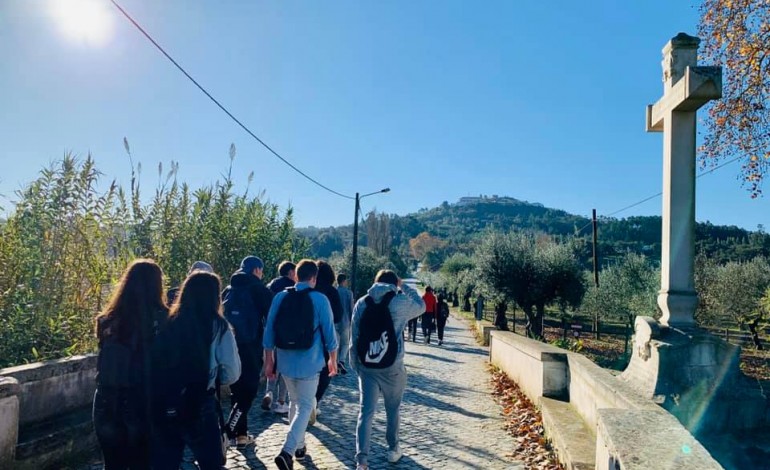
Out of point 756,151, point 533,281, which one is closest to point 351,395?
point 756,151

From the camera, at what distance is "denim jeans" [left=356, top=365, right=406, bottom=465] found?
481 cm

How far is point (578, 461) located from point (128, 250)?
6181mm

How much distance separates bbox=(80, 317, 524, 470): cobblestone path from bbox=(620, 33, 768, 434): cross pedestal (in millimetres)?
1809

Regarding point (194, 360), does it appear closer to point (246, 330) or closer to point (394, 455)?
point (246, 330)

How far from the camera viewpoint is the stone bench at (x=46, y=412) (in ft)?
12.7

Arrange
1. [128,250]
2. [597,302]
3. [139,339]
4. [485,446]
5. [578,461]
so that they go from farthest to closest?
[597,302], [128,250], [485,446], [578,461], [139,339]

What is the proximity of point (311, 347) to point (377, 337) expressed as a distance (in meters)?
0.61

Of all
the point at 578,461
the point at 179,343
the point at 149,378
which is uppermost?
the point at 179,343

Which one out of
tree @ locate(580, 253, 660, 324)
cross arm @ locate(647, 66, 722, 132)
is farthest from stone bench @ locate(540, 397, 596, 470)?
tree @ locate(580, 253, 660, 324)

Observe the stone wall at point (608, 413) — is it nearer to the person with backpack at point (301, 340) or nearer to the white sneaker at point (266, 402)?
the person with backpack at point (301, 340)

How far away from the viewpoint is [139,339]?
3.37m

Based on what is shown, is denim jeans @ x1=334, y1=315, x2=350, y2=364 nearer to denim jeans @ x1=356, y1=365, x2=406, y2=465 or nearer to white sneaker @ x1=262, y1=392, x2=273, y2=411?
white sneaker @ x1=262, y1=392, x2=273, y2=411

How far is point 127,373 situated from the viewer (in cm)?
329

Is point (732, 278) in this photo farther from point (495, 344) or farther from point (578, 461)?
point (578, 461)
